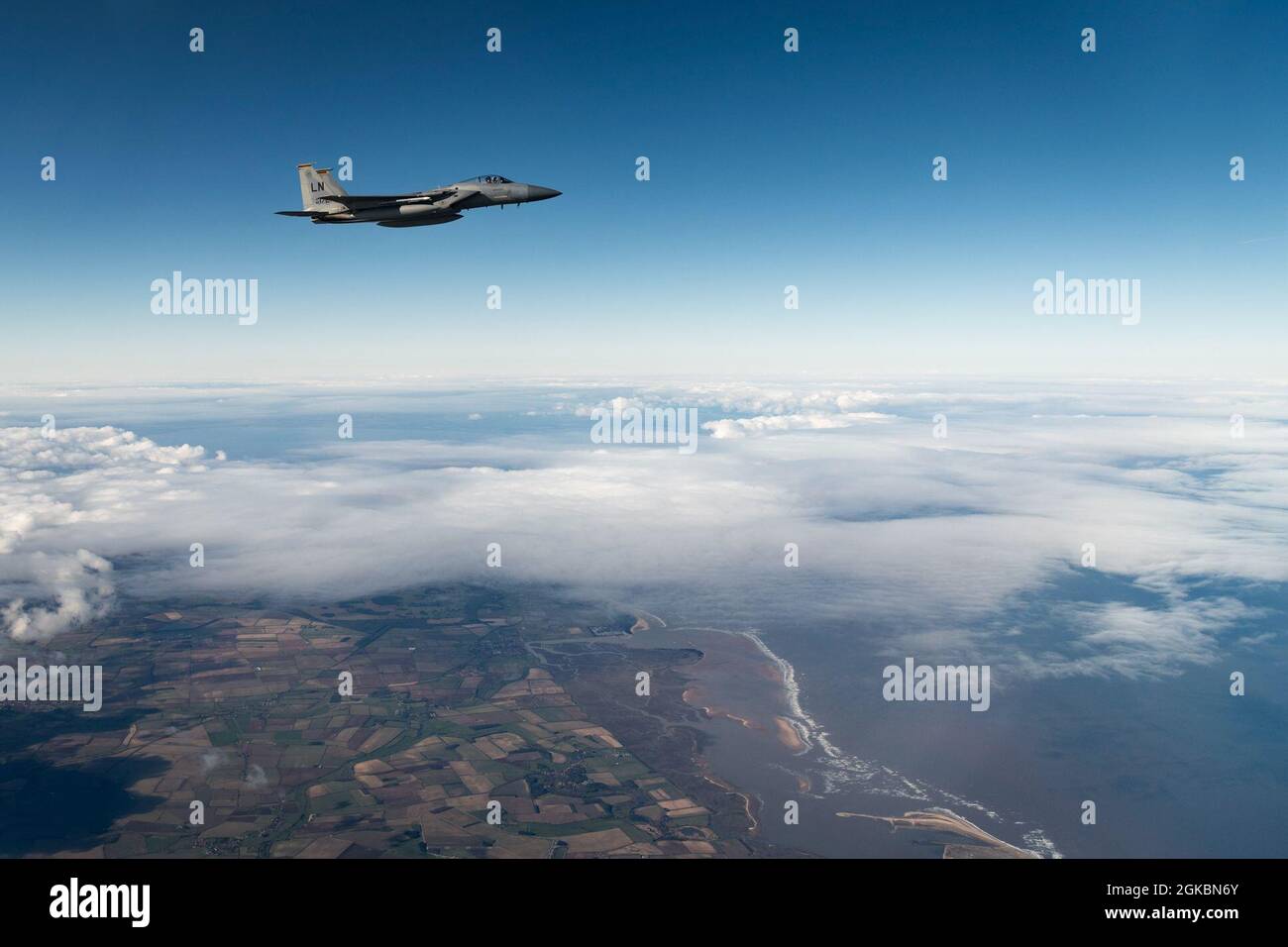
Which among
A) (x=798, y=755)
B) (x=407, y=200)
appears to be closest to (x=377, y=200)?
(x=407, y=200)

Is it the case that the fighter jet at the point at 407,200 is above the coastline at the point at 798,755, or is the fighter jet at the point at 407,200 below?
above

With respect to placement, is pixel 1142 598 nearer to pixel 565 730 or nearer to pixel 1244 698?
pixel 1244 698

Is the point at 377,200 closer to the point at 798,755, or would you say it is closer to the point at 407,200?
the point at 407,200

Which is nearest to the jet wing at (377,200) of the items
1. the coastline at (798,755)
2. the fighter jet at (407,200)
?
the fighter jet at (407,200)

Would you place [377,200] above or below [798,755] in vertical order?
above

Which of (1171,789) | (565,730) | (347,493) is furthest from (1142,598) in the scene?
(347,493)

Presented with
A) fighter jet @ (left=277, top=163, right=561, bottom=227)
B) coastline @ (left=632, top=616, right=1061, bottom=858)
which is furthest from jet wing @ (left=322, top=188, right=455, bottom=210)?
coastline @ (left=632, top=616, right=1061, bottom=858)

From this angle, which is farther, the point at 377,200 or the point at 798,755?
the point at 798,755

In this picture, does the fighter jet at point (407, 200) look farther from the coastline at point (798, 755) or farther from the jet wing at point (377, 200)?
the coastline at point (798, 755)

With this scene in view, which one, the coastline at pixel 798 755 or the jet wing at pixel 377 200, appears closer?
the jet wing at pixel 377 200
